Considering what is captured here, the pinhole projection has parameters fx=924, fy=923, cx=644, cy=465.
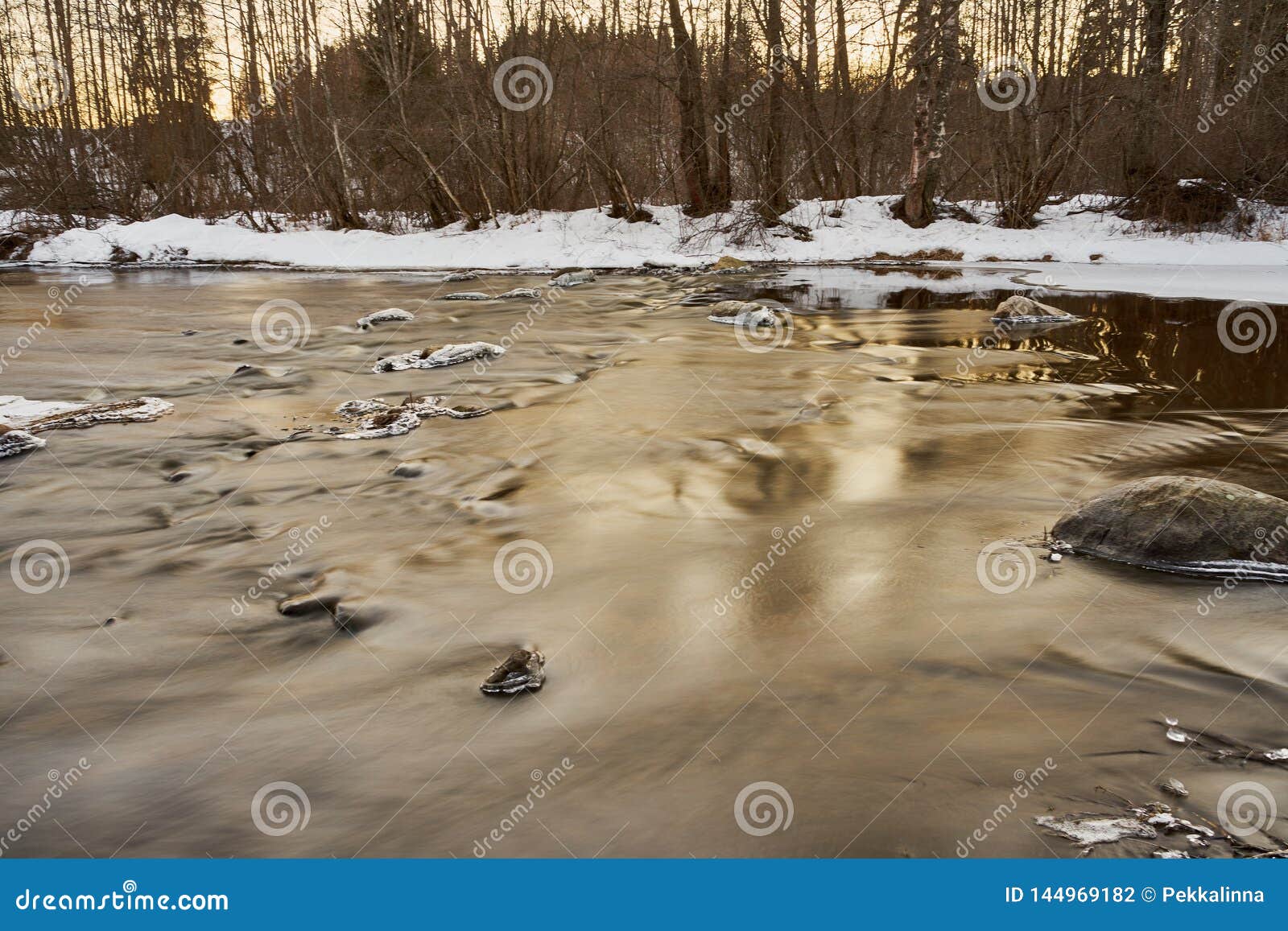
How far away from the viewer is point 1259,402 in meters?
8.21

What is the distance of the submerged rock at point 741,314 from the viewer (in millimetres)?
12853

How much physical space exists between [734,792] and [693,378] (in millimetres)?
7163

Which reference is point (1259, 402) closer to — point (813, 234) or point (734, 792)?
point (734, 792)

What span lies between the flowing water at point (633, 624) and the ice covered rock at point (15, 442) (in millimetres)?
161

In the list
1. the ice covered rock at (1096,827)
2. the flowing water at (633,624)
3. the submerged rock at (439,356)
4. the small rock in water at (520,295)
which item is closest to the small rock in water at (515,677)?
the flowing water at (633,624)

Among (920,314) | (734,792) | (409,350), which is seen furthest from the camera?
(920,314)

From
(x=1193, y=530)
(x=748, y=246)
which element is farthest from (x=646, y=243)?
(x=1193, y=530)

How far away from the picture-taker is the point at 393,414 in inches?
331

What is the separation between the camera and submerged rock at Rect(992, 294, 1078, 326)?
1274 cm

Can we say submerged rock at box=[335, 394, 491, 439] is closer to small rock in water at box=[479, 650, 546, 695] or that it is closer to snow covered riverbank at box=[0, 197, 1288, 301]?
small rock in water at box=[479, 650, 546, 695]

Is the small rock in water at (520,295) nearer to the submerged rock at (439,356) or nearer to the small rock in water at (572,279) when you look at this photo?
the small rock in water at (572,279)

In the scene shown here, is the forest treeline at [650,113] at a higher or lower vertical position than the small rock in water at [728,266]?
higher

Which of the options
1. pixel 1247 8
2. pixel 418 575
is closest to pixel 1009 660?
pixel 418 575

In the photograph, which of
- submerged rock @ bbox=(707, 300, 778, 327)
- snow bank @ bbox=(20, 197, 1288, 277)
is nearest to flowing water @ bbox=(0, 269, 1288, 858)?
submerged rock @ bbox=(707, 300, 778, 327)
